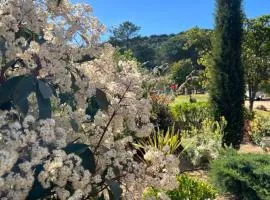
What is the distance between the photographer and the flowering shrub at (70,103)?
3.86 feet

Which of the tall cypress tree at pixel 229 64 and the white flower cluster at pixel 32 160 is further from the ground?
the tall cypress tree at pixel 229 64

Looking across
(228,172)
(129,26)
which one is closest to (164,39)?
(129,26)

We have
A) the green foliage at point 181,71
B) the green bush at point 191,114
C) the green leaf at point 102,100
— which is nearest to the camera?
the green leaf at point 102,100

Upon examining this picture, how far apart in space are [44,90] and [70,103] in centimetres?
28

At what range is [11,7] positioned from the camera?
140 centimetres

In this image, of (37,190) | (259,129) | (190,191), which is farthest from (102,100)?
(259,129)

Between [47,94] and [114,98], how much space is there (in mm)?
299

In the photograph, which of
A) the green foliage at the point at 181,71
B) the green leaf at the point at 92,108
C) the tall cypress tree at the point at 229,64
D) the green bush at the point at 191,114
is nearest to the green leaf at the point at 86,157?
the green leaf at the point at 92,108

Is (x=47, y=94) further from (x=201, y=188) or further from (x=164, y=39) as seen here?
(x=164, y=39)

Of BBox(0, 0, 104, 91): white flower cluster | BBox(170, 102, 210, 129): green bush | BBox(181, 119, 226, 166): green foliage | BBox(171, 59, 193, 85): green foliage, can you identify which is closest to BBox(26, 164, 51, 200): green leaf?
BBox(0, 0, 104, 91): white flower cluster

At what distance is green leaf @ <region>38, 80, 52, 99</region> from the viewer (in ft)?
3.95

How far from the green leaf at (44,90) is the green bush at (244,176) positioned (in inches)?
152

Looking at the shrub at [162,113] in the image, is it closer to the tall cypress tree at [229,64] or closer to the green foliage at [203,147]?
the green foliage at [203,147]

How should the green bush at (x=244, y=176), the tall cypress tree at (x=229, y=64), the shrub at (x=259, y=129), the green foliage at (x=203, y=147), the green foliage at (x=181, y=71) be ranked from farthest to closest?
1. the green foliage at (x=181, y=71)
2. the shrub at (x=259, y=129)
3. the tall cypress tree at (x=229, y=64)
4. the green foliage at (x=203, y=147)
5. the green bush at (x=244, y=176)
